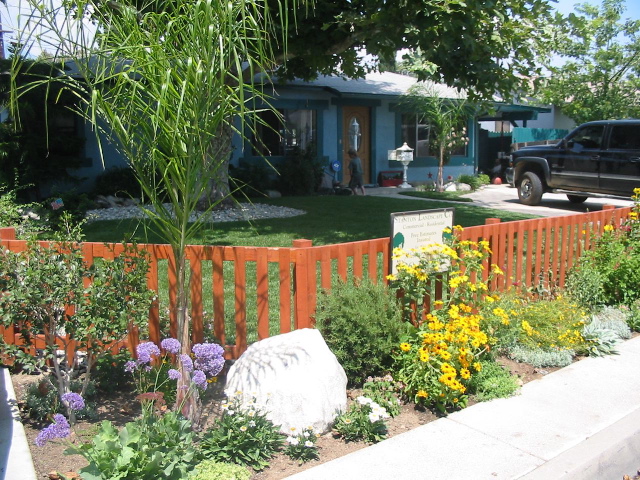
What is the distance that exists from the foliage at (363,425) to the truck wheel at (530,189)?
1250 cm

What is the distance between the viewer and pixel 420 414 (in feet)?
15.2

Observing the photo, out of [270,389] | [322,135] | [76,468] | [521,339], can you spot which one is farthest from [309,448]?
[322,135]

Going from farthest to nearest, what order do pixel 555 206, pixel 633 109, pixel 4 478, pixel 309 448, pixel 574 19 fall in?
1. pixel 633 109
2. pixel 555 206
3. pixel 574 19
4. pixel 309 448
5. pixel 4 478

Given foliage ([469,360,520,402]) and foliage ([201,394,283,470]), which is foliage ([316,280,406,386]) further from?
foliage ([201,394,283,470])

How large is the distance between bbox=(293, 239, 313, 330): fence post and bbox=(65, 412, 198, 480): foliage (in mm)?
1609

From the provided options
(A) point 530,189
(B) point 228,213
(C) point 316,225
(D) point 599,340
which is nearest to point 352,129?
(A) point 530,189

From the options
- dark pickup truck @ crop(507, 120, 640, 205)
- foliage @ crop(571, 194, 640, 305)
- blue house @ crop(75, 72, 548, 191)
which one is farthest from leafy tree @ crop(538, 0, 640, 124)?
foliage @ crop(571, 194, 640, 305)

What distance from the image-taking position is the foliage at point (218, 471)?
3.43 metres

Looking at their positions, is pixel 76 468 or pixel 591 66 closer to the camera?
pixel 76 468

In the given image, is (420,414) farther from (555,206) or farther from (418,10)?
(555,206)

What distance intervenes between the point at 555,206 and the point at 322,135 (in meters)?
6.90

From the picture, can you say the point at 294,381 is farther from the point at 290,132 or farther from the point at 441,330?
the point at 290,132

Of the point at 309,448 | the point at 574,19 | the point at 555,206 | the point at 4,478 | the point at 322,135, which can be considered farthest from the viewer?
the point at 322,135

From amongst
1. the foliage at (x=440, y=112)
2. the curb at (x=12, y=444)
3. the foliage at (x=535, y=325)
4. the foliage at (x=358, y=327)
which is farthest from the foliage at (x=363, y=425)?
the foliage at (x=440, y=112)
